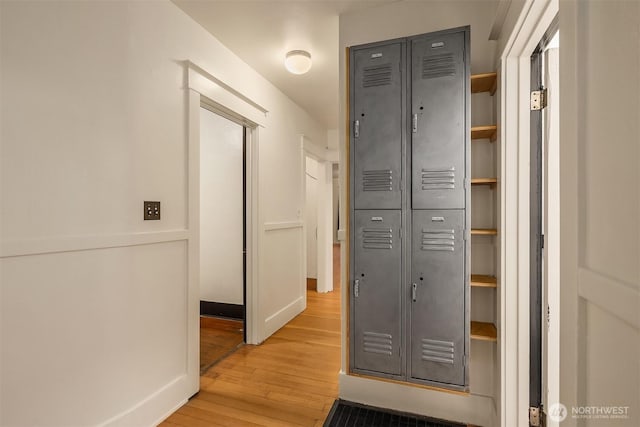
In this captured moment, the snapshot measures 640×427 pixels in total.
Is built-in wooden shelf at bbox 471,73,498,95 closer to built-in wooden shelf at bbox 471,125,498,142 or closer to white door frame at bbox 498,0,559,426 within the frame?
white door frame at bbox 498,0,559,426

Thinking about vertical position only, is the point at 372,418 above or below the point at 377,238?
below

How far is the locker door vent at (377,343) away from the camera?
190 centimetres

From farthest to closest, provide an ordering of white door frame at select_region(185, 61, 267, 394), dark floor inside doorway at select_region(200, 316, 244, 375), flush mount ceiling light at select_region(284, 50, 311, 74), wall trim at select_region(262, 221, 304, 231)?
wall trim at select_region(262, 221, 304, 231) → dark floor inside doorway at select_region(200, 316, 244, 375) → flush mount ceiling light at select_region(284, 50, 311, 74) → white door frame at select_region(185, 61, 267, 394)

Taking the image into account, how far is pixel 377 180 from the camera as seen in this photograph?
1922 millimetres

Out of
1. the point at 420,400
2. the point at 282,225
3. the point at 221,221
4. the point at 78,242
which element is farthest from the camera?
the point at 221,221

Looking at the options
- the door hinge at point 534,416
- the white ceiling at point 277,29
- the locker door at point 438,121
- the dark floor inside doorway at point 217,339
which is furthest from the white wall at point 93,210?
the door hinge at point 534,416

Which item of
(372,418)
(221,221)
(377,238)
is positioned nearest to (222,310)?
(221,221)

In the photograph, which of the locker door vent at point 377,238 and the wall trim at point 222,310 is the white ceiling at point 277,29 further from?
the wall trim at point 222,310

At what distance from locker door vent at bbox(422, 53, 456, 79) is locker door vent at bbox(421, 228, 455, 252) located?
0.87 meters

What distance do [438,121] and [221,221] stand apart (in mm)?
2801

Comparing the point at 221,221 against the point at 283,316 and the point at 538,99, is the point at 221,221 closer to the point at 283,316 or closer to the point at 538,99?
the point at 283,316

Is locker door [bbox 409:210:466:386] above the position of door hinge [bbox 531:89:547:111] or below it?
below

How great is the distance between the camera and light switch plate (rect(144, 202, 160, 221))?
6.02 feet

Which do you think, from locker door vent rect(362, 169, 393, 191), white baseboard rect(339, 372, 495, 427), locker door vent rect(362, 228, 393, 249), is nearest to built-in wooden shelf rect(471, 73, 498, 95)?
locker door vent rect(362, 169, 393, 191)
